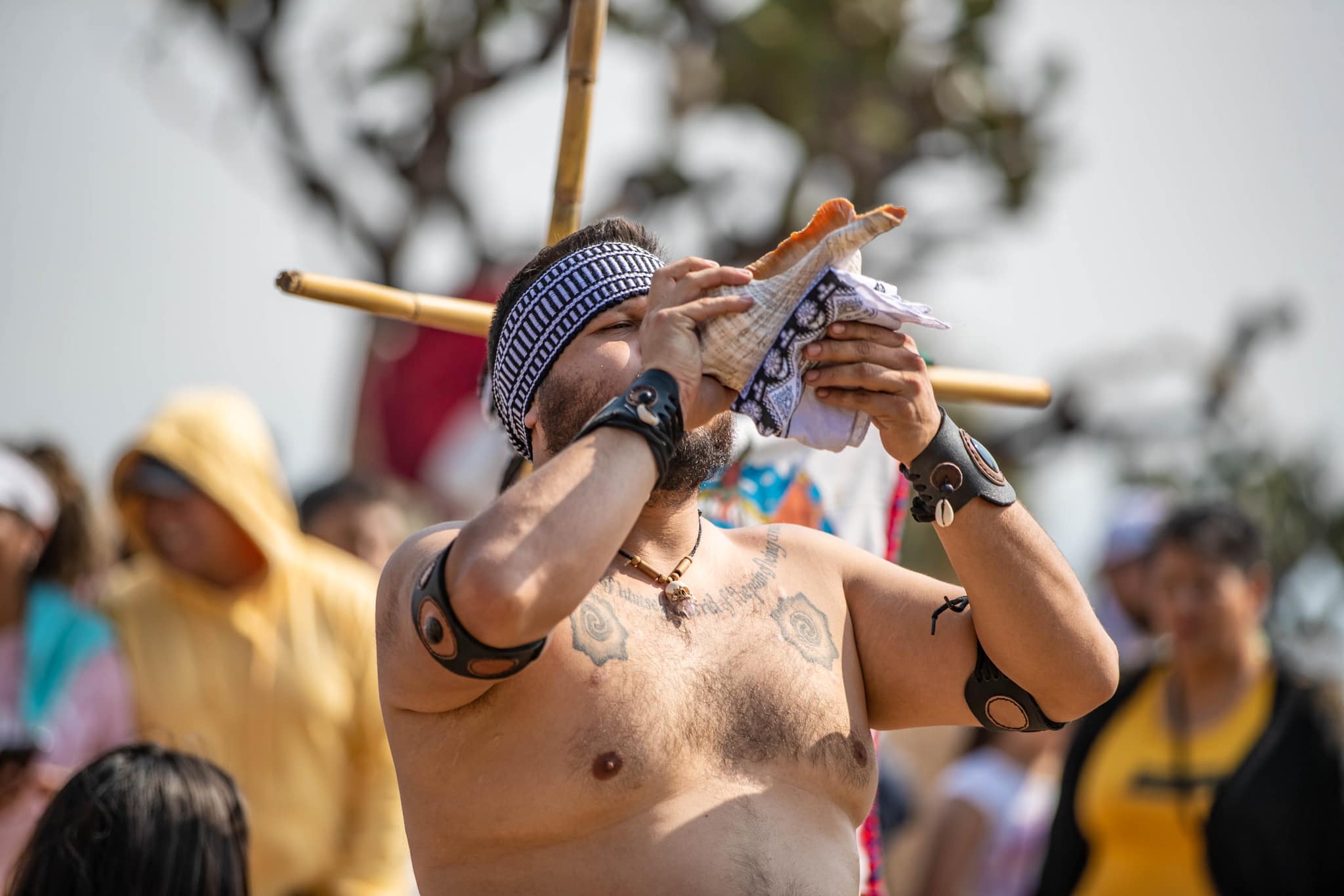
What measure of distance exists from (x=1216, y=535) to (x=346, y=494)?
350 cm

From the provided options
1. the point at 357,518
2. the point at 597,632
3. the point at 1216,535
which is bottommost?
the point at 357,518

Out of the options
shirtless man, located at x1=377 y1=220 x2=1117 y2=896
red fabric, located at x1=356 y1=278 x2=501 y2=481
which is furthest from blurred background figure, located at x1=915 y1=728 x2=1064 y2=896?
red fabric, located at x1=356 y1=278 x2=501 y2=481

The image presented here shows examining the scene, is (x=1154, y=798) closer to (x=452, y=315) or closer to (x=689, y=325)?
(x=452, y=315)

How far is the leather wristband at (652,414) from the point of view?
2203mm

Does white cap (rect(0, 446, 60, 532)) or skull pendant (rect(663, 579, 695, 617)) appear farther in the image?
white cap (rect(0, 446, 60, 532))

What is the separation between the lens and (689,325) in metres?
2.30

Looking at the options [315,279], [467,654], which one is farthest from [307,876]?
[467,654]

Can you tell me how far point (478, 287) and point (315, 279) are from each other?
24.9 ft

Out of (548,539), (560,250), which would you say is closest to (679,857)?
(548,539)

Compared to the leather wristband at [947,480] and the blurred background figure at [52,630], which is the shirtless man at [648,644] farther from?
the blurred background figure at [52,630]

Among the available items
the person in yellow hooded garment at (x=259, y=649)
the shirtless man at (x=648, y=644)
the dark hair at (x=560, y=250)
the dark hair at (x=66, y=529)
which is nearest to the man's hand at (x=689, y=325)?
the shirtless man at (x=648, y=644)

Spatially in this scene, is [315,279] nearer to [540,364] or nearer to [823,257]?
A: [540,364]

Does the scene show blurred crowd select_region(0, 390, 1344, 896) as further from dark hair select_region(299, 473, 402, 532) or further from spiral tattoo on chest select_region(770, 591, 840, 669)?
spiral tattoo on chest select_region(770, 591, 840, 669)

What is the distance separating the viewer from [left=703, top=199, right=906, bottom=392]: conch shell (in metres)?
2.29
